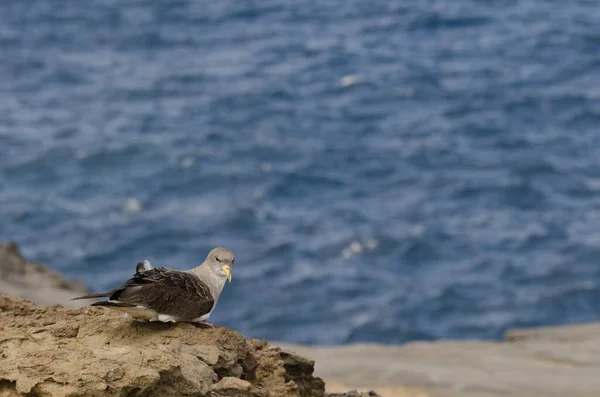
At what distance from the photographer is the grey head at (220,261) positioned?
21.4 feet

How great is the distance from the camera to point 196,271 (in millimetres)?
6676

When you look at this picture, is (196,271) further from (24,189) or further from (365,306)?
(24,189)

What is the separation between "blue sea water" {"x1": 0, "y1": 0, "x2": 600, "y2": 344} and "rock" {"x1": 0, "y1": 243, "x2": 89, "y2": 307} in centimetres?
549

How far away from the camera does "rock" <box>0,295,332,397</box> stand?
18.7 feet

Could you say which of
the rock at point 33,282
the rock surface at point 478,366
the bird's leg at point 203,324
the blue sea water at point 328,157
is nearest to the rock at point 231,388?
the bird's leg at point 203,324

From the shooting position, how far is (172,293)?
6277 millimetres

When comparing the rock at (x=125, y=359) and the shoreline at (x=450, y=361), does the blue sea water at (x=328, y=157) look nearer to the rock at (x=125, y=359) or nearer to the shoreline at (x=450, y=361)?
the shoreline at (x=450, y=361)

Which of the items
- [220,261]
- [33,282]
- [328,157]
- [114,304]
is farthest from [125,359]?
[328,157]

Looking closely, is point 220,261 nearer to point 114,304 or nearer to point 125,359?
point 114,304

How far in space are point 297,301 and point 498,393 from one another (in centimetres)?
886

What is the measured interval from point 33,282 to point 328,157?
12.3 m

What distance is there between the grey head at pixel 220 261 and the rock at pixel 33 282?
6046mm

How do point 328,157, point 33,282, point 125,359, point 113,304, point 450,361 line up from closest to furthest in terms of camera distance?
point 125,359
point 113,304
point 450,361
point 33,282
point 328,157

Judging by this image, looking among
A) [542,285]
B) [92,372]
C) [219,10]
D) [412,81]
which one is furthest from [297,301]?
[219,10]
